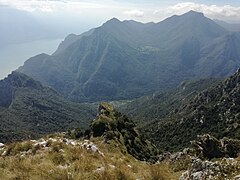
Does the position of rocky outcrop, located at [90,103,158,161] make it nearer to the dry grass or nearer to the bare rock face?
the bare rock face

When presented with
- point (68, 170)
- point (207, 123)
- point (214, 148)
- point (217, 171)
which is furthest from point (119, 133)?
point (207, 123)

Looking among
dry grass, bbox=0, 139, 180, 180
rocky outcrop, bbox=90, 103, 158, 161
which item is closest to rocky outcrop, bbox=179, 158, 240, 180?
dry grass, bbox=0, 139, 180, 180

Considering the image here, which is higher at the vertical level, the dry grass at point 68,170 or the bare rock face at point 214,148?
the dry grass at point 68,170

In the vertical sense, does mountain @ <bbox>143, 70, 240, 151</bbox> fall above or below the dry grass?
below

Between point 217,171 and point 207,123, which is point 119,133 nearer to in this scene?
point 217,171

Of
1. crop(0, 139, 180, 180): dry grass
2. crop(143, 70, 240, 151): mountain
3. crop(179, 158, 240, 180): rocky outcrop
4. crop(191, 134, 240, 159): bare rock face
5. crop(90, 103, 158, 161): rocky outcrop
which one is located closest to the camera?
crop(179, 158, 240, 180): rocky outcrop

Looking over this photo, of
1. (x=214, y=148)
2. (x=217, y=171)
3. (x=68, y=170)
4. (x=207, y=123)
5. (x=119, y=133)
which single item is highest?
(x=68, y=170)

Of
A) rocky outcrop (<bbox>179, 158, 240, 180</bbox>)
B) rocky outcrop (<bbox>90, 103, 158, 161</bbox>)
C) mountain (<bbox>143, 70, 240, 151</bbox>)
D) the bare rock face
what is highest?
rocky outcrop (<bbox>179, 158, 240, 180</bbox>)

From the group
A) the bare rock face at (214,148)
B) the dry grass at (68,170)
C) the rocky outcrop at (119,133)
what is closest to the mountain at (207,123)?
the rocky outcrop at (119,133)

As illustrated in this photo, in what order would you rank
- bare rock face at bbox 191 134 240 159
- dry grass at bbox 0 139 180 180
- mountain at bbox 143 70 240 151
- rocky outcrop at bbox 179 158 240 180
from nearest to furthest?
rocky outcrop at bbox 179 158 240 180, dry grass at bbox 0 139 180 180, bare rock face at bbox 191 134 240 159, mountain at bbox 143 70 240 151

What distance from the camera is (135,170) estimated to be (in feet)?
41.9

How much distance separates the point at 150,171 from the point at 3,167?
5194 mm

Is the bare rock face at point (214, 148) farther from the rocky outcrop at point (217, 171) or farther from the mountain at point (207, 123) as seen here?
the mountain at point (207, 123)

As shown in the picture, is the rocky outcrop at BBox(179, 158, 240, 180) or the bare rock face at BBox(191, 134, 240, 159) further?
the bare rock face at BBox(191, 134, 240, 159)
